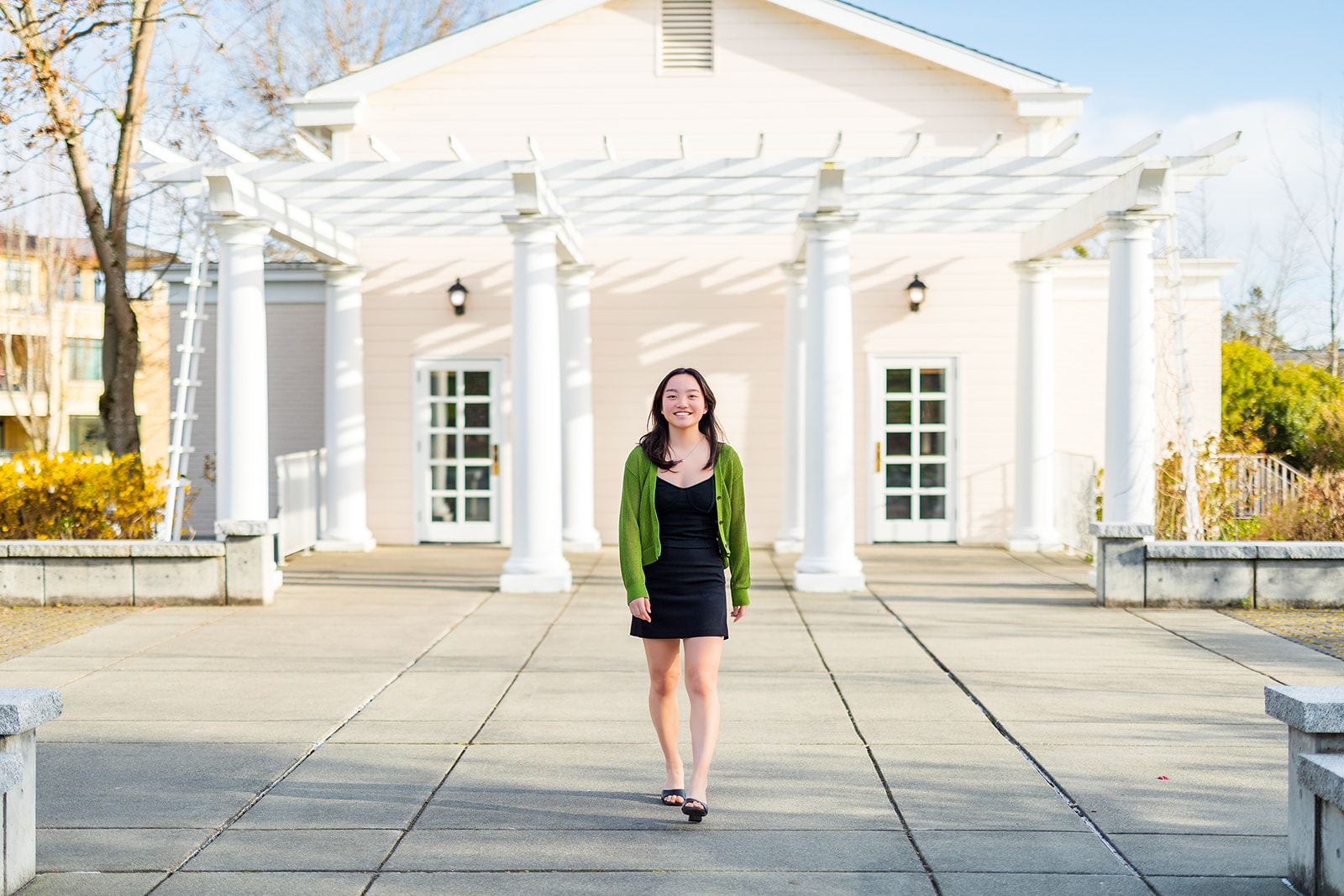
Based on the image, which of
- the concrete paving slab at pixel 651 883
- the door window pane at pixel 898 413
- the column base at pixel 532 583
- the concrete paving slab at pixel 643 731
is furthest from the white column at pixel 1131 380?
the concrete paving slab at pixel 651 883

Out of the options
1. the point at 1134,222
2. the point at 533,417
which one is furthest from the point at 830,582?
the point at 1134,222

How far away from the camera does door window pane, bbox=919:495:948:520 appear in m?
14.2

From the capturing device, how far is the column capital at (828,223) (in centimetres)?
1045

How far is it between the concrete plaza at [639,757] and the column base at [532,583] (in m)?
1.08

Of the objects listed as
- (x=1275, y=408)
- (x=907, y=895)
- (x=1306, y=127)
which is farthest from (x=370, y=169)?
(x=1306, y=127)

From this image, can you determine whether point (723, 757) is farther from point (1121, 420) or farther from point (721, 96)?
point (721, 96)

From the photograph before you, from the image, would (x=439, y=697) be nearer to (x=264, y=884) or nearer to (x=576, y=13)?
(x=264, y=884)

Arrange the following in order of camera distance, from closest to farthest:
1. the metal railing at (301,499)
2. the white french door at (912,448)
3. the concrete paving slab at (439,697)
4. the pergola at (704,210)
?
the concrete paving slab at (439,697) < the pergola at (704,210) < the metal railing at (301,499) < the white french door at (912,448)

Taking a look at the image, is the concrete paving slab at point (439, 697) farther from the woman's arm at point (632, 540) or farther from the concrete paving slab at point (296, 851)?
the woman's arm at point (632, 540)

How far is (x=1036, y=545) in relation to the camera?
1338 centimetres

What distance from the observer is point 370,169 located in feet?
32.6

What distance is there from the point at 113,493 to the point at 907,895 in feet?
28.3

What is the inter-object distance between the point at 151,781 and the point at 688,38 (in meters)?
11.1

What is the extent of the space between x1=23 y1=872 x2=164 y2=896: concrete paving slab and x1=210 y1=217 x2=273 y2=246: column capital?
7.30 meters
